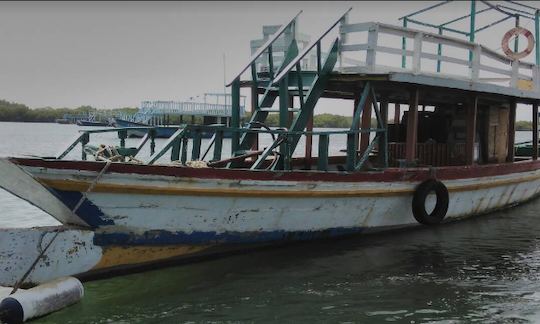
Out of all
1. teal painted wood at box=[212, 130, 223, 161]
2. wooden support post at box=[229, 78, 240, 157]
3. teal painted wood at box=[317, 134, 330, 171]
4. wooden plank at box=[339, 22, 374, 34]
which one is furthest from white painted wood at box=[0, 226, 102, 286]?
wooden plank at box=[339, 22, 374, 34]

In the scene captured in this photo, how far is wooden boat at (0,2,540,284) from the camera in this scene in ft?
20.8

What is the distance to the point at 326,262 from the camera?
25.9ft

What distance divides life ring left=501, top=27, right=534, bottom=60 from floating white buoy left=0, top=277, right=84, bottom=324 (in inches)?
435

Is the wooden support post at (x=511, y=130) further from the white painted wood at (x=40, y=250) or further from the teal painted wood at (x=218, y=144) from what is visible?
the white painted wood at (x=40, y=250)

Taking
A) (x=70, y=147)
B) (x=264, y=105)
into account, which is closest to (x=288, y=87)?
(x=264, y=105)

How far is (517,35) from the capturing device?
13.7 m

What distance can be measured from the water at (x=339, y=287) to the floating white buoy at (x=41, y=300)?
11cm

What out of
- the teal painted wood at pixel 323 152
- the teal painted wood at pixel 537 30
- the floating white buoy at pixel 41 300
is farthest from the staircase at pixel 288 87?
the teal painted wood at pixel 537 30

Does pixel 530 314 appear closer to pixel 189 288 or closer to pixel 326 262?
pixel 326 262

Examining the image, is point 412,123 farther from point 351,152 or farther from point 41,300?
point 41,300

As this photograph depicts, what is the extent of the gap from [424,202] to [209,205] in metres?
4.01

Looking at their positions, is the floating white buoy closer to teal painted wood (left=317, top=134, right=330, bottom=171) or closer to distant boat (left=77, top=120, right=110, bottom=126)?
teal painted wood (left=317, top=134, right=330, bottom=171)

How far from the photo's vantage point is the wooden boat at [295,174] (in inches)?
250

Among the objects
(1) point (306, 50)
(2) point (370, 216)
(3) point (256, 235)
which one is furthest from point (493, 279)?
(1) point (306, 50)
